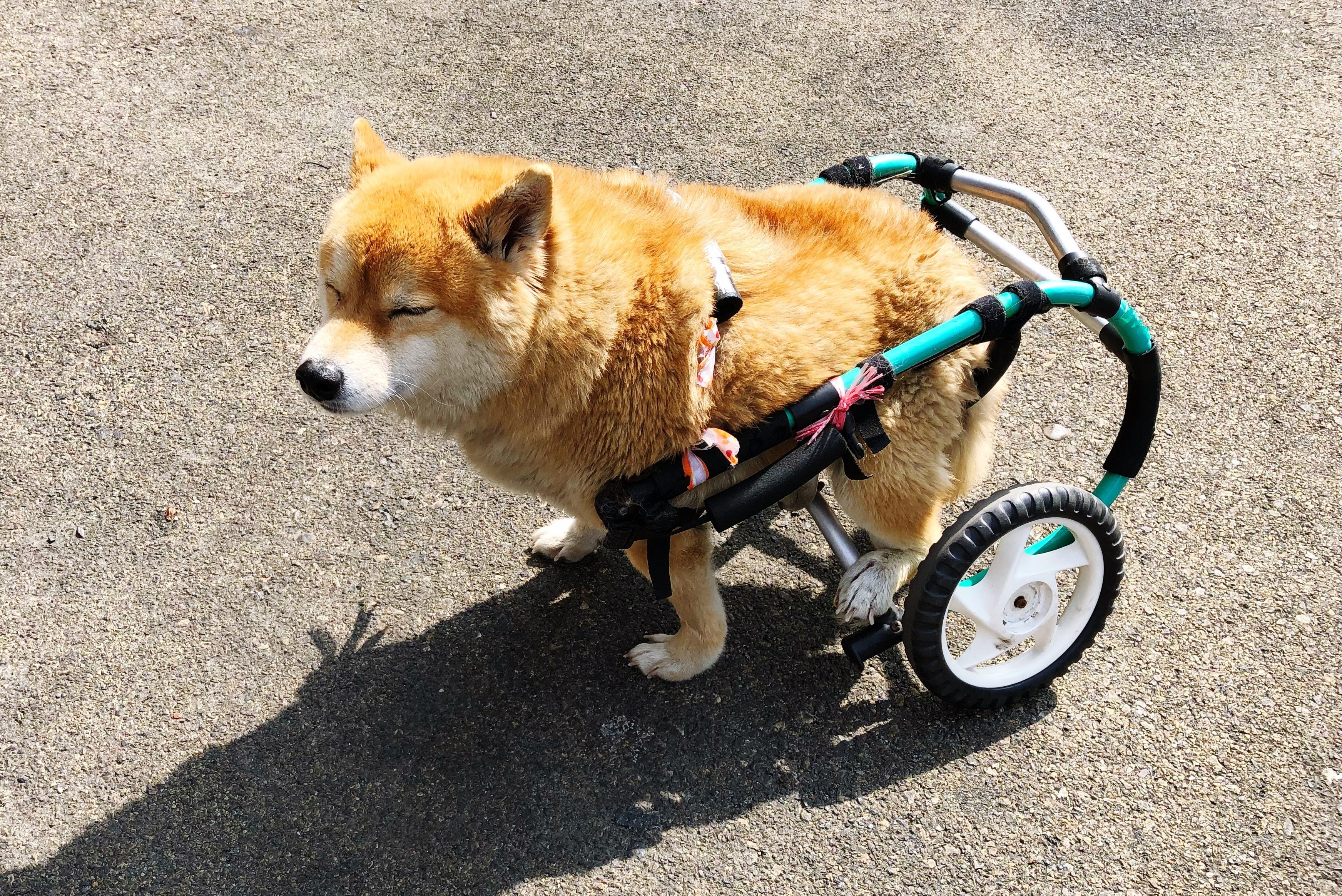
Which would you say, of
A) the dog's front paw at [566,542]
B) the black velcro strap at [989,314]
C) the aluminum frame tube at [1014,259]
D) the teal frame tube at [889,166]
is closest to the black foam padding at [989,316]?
the black velcro strap at [989,314]

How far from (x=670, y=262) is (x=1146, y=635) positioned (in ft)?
7.34

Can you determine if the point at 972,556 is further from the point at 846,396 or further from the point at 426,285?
the point at 426,285

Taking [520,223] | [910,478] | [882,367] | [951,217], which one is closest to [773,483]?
[882,367]

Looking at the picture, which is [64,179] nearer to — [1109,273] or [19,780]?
[19,780]

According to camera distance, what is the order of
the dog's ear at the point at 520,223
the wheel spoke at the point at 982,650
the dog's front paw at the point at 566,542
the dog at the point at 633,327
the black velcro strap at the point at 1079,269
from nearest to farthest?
the dog's ear at the point at 520,223, the dog at the point at 633,327, the black velcro strap at the point at 1079,269, the wheel spoke at the point at 982,650, the dog's front paw at the point at 566,542

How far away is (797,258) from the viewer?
287 cm

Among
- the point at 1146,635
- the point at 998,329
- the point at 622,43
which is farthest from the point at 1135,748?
the point at 622,43

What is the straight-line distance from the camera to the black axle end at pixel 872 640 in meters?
3.03

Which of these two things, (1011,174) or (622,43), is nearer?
(1011,174)

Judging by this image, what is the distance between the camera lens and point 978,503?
9.87 feet

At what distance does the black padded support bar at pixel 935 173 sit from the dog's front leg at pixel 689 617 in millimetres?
1514

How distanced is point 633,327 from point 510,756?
4.82 feet

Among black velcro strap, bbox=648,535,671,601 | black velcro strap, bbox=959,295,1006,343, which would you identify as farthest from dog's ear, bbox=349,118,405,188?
black velcro strap, bbox=959,295,1006,343

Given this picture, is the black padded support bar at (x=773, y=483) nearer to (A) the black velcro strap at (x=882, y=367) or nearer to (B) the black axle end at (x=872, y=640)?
(A) the black velcro strap at (x=882, y=367)
